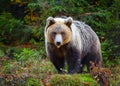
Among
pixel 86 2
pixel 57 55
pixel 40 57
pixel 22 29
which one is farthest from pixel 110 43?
pixel 57 55

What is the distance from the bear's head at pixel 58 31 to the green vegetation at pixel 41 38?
63 centimetres

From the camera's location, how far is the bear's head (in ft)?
30.2

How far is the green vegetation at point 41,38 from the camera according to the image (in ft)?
28.4

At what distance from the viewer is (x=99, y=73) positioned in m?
8.94

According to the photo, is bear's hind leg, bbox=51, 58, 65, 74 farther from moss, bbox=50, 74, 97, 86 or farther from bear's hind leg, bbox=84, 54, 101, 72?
moss, bbox=50, 74, 97, 86

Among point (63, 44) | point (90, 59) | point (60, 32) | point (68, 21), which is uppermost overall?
point (68, 21)

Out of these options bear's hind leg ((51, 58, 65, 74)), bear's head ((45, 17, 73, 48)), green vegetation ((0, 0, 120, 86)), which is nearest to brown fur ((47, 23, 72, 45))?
bear's head ((45, 17, 73, 48))

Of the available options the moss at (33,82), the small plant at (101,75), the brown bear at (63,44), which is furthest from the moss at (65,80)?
the brown bear at (63,44)

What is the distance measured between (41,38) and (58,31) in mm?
4571

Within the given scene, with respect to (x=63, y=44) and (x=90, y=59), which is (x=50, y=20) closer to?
(x=63, y=44)

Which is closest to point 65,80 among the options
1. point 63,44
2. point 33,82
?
point 33,82

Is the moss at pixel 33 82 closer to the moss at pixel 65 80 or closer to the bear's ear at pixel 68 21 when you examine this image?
the moss at pixel 65 80

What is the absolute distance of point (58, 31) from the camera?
30.3 feet

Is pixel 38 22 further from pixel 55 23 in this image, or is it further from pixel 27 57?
pixel 55 23
